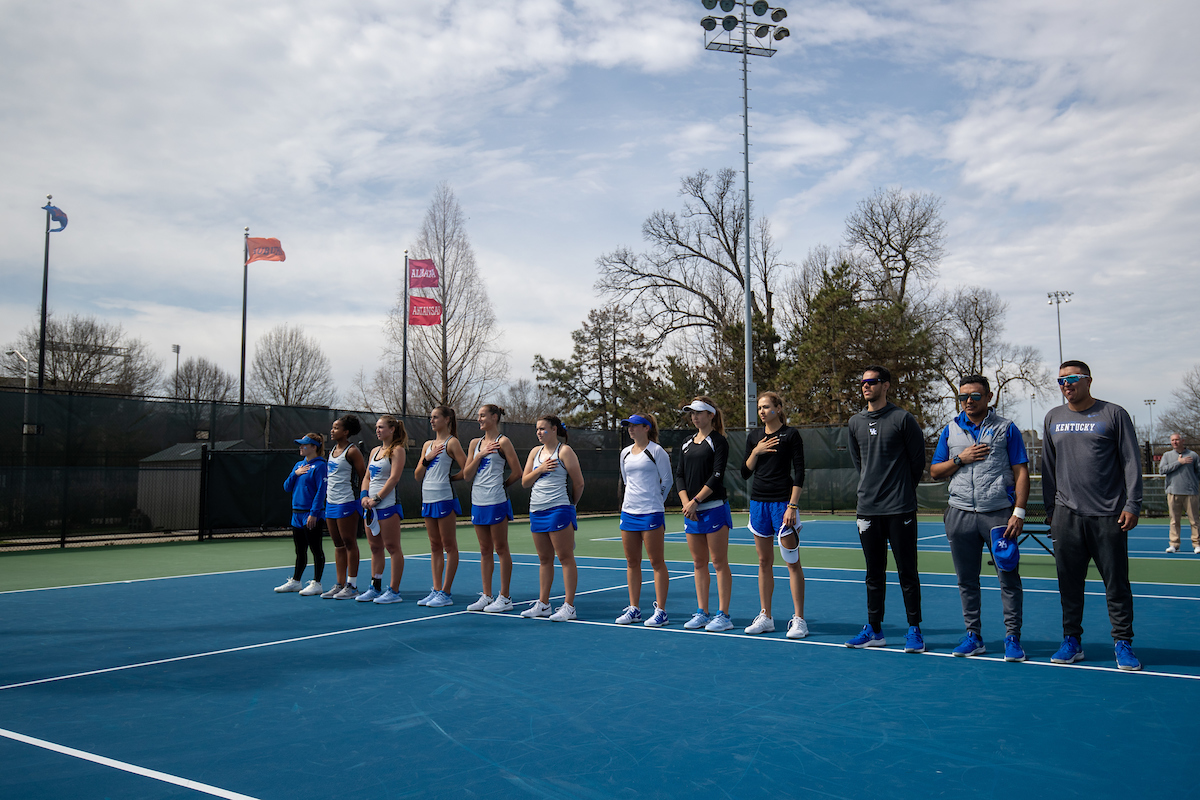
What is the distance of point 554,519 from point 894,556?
2.67m

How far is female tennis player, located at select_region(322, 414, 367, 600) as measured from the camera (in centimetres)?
833

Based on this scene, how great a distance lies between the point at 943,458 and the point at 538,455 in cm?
323

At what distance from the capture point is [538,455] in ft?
24.2

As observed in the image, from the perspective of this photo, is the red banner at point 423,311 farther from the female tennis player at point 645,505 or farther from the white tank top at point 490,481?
the female tennis player at point 645,505

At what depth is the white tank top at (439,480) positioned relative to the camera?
7.70m

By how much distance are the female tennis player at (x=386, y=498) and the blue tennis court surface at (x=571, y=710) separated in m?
0.90

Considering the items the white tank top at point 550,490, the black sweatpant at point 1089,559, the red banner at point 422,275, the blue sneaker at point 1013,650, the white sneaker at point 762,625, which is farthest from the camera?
the red banner at point 422,275

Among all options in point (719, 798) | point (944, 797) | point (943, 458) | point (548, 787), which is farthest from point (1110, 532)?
point (548, 787)

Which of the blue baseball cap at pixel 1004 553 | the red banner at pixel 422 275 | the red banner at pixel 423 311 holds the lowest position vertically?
the blue baseball cap at pixel 1004 553

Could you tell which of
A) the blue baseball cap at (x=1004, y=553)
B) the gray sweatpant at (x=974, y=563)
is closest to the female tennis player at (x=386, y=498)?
the gray sweatpant at (x=974, y=563)

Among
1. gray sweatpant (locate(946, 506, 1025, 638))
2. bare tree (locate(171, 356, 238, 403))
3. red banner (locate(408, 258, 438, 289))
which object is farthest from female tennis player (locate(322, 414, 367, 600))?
bare tree (locate(171, 356, 238, 403))

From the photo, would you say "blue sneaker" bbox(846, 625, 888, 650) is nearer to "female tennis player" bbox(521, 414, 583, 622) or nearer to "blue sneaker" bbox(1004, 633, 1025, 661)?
"blue sneaker" bbox(1004, 633, 1025, 661)

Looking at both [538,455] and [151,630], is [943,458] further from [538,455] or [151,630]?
[151,630]

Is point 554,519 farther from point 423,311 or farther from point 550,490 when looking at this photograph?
point 423,311
